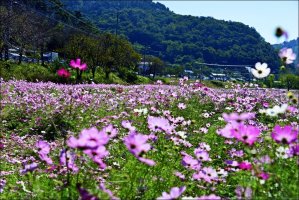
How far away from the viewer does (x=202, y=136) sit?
7145 mm

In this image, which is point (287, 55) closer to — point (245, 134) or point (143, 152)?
point (245, 134)

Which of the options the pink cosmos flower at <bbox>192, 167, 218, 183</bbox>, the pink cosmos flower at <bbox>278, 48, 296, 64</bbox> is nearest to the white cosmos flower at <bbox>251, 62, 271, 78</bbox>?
the pink cosmos flower at <bbox>278, 48, 296, 64</bbox>

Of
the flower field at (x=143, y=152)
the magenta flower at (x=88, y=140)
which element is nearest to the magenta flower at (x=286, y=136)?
the flower field at (x=143, y=152)

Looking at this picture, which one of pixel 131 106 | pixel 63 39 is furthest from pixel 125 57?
pixel 131 106

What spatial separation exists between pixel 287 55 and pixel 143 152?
57.1 inches

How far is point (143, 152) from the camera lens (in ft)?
7.30

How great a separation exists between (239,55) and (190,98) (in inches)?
6911

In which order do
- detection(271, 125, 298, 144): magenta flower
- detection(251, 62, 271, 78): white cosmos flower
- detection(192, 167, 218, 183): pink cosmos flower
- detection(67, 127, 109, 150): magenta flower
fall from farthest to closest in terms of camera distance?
1. detection(251, 62, 271, 78): white cosmos flower
2. detection(192, 167, 218, 183): pink cosmos flower
3. detection(271, 125, 298, 144): magenta flower
4. detection(67, 127, 109, 150): magenta flower

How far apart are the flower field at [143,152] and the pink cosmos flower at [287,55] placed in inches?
11.3

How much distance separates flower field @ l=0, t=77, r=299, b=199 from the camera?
2467 millimetres

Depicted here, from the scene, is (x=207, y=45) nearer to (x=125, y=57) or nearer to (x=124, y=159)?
(x=125, y=57)

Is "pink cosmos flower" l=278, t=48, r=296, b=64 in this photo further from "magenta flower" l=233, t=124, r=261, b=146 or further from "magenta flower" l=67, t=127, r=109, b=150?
"magenta flower" l=67, t=127, r=109, b=150

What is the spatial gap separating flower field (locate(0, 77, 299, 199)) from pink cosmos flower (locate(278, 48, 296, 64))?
0.29 meters

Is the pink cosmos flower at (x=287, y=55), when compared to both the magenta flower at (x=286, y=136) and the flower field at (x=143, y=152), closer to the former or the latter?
the flower field at (x=143, y=152)
